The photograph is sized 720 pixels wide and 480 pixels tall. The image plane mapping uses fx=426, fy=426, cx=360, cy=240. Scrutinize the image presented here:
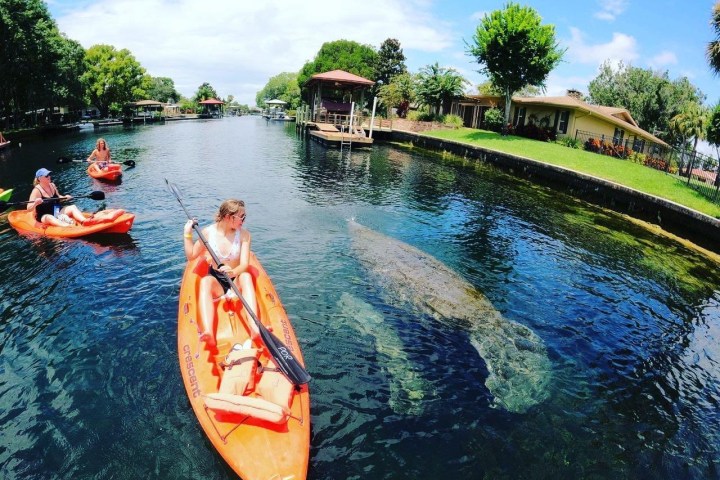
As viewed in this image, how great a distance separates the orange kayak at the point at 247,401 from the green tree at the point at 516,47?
34.2 m

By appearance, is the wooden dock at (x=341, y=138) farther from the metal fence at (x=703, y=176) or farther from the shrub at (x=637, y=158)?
the metal fence at (x=703, y=176)

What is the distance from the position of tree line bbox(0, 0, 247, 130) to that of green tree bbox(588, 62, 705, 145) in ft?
200

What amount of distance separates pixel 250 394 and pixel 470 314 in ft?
15.4

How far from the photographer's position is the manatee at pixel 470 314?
6316 mm

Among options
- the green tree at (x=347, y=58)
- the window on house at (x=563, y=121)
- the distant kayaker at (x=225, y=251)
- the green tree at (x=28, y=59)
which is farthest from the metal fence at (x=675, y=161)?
the green tree at (x=347, y=58)

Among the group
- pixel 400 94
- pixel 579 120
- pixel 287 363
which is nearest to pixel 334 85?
pixel 400 94

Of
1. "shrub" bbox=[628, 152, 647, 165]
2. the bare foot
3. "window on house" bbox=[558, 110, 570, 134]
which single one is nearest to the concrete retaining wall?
"shrub" bbox=[628, 152, 647, 165]

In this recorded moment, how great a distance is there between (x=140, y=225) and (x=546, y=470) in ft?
39.7

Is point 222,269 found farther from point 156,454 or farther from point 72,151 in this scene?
point 72,151

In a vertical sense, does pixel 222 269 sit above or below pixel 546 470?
above

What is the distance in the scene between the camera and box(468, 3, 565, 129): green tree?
3262 centimetres

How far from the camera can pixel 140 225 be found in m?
12.7

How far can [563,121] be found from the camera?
120 ft

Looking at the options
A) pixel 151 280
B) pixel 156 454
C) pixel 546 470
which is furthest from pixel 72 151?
pixel 546 470
